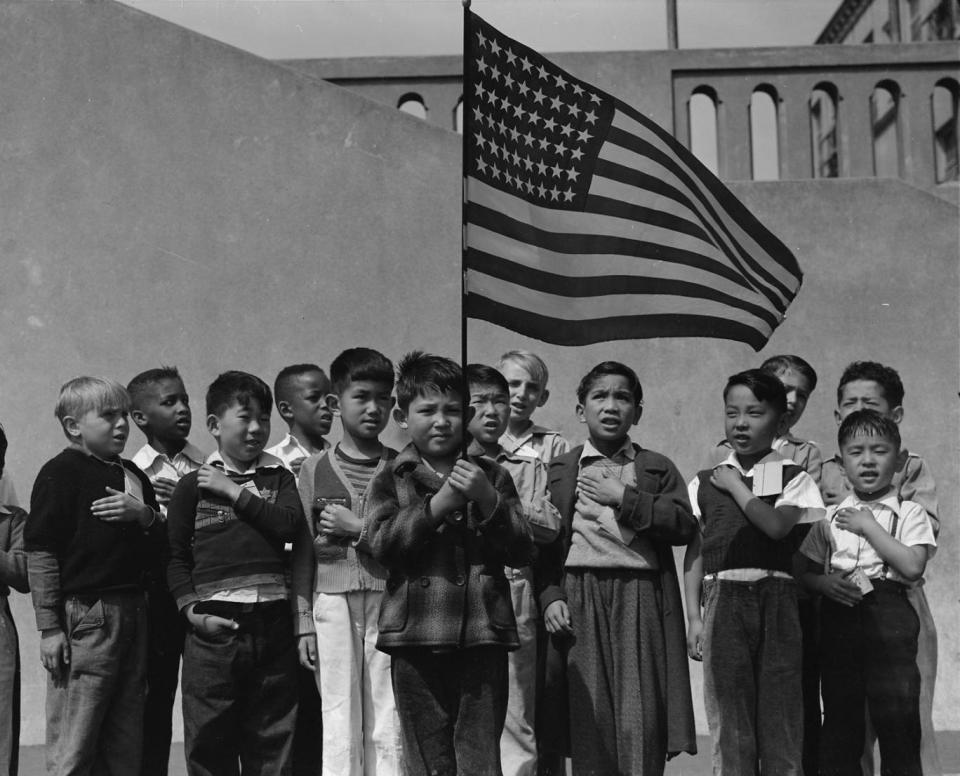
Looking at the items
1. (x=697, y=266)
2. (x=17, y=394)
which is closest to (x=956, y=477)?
(x=697, y=266)

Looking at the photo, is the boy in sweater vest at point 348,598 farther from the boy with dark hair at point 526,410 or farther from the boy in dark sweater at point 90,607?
the boy with dark hair at point 526,410

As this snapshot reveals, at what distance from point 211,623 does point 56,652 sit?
1.89 feet

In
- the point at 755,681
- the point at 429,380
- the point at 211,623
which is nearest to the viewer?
the point at 429,380

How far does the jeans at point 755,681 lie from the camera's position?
5.27 m

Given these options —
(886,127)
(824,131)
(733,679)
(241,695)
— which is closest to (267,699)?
(241,695)

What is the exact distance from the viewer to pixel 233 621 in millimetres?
5121

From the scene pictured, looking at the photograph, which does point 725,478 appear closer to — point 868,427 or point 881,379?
point 868,427

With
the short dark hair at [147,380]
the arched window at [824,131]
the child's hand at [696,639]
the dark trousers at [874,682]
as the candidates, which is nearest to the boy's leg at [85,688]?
the short dark hair at [147,380]

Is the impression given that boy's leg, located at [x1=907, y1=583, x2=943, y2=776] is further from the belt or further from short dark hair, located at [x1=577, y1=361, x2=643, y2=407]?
short dark hair, located at [x1=577, y1=361, x2=643, y2=407]

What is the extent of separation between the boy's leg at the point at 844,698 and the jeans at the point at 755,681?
0.27m

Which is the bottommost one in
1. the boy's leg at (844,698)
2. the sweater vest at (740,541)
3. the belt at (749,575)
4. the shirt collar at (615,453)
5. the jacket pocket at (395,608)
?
the boy's leg at (844,698)

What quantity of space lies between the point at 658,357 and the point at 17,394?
3.39m

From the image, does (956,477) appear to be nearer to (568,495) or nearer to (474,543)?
(568,495)

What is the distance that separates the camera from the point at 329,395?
245 inches
